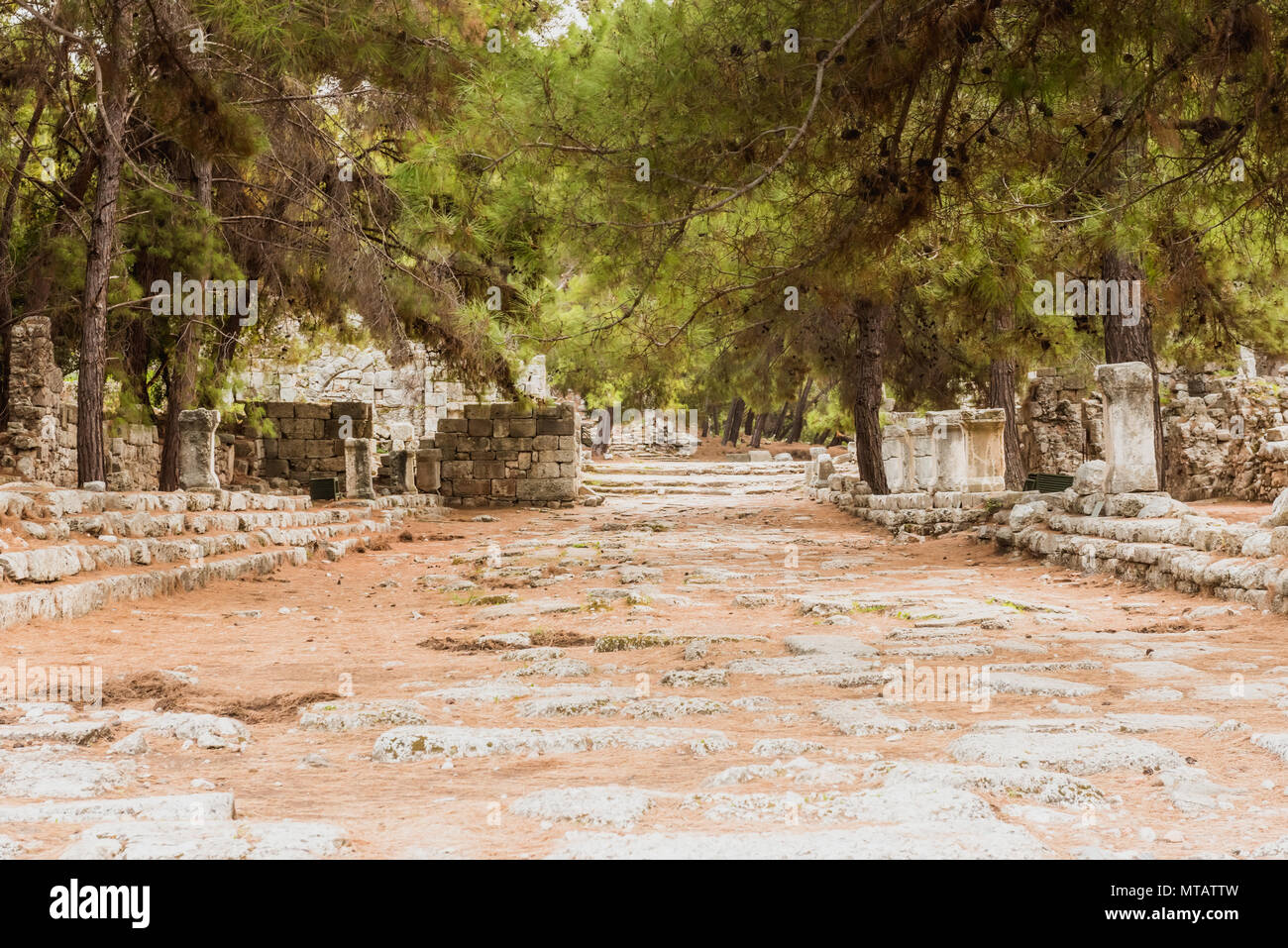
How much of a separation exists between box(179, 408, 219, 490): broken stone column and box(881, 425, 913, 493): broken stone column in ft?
28.4

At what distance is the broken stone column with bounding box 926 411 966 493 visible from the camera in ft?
42.1

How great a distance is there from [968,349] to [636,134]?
21.0 feet

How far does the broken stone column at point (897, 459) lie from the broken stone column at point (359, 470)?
294 inches

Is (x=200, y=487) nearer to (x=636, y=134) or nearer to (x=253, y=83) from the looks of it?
(x=253, y=83)

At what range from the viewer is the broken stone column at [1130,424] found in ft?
29.3

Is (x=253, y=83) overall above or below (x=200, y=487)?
above

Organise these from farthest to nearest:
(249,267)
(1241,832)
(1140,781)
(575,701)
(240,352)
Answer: (240,352) → (249,267) → (575,701) → (1140,781) → (1241,832)

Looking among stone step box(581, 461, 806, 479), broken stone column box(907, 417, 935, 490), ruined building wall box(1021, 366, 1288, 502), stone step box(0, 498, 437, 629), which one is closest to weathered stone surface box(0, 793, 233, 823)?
stone step box(0, 498, 437, 629)

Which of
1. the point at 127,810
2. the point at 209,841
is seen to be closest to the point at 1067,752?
the point at 209,841

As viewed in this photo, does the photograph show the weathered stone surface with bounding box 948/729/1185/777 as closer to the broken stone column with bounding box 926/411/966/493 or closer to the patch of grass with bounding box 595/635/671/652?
the patch of grass with bounding box 595/635/671/652

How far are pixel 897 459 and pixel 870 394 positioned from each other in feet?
3.26

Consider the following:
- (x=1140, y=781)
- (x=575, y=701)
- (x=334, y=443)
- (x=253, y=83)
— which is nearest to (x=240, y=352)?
(x=334, y=443)

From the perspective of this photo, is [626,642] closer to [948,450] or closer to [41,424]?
[948,450]

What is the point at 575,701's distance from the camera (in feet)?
12.6
